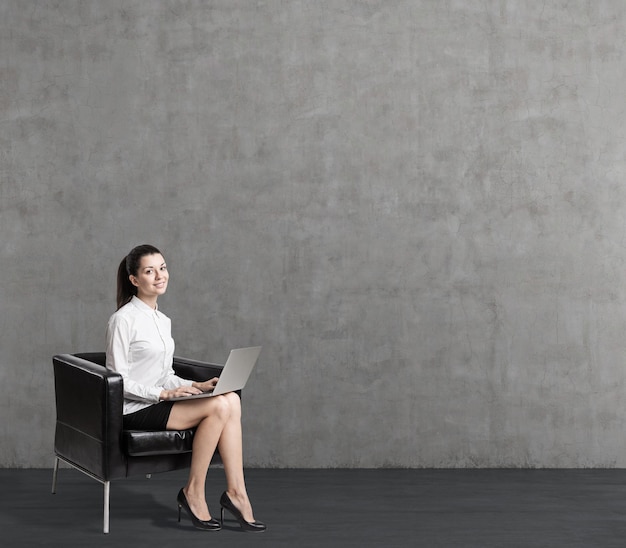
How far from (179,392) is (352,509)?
1.06 meters

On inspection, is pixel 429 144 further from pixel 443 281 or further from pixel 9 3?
pixel 9 3

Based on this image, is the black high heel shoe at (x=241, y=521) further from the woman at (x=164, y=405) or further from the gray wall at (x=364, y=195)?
the gray wall at (x=364, y=195)

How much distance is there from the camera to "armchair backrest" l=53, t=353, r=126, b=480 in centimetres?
359

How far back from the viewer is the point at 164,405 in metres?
3.72

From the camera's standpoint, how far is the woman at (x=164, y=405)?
3.66 m

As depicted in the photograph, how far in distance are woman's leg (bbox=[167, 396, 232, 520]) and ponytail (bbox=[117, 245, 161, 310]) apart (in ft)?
1.89

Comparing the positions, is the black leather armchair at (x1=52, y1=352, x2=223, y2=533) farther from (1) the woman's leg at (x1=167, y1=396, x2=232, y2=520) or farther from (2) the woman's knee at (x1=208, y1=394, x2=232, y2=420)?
(2) the woman's knee at (x1=208, y1=394, x2=232, y2=420)

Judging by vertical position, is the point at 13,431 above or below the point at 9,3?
below

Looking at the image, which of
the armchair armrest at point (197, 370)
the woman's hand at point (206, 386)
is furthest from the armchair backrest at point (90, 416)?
the armchair armrest at point (197, 370)

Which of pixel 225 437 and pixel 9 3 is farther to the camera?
pixel 9 3

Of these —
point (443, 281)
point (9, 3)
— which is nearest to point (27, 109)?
point (9, 3)

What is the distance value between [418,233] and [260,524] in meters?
A: 2.04

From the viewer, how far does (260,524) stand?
368 centimetres

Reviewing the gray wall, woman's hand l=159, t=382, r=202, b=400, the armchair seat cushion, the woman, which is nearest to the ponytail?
the woman
